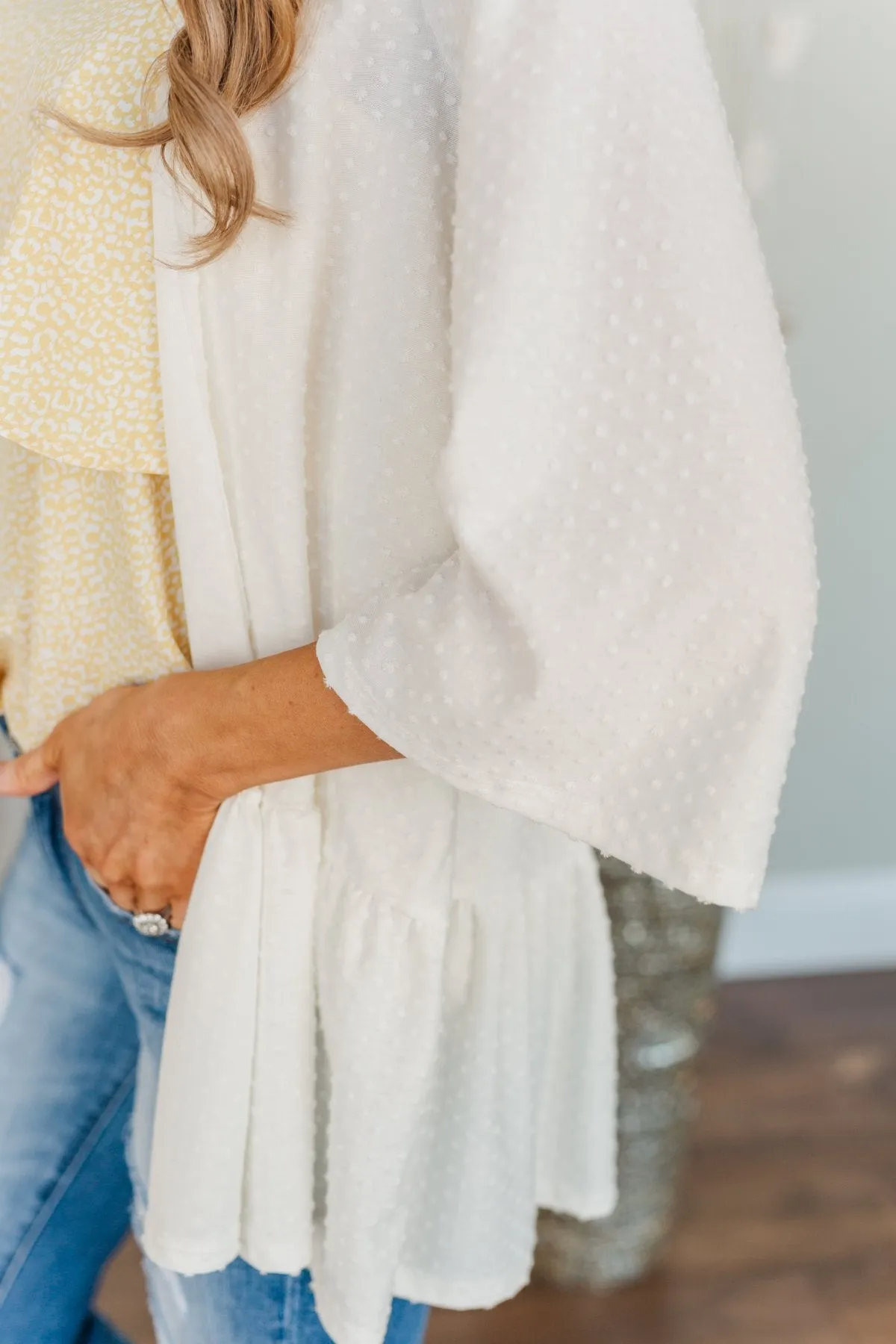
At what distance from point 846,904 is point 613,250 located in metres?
1.66

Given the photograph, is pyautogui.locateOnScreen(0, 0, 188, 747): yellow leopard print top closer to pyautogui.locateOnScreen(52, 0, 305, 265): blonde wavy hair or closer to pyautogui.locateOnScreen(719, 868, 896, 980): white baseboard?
pyautogui.locateOnScreen(52, 0, 305, 265): blonde wavy hair

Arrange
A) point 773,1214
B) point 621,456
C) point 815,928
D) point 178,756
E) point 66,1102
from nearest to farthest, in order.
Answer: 1. point 621,456
2. point 178,756
3. point 66,1102
4. point 773,1214
5. point 815,928

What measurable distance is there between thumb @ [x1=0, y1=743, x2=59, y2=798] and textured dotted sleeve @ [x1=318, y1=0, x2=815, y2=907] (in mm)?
290

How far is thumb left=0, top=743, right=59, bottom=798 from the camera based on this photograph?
682 mm

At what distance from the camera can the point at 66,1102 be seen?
2.53ft

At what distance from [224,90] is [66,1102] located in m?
0.61

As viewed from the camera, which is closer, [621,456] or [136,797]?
[621,456]

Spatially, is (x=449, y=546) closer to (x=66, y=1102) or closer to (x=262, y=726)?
(x=262, y=726)

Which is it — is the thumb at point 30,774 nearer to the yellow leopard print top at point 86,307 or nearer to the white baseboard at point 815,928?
the yellow leopard print top at point 86,307

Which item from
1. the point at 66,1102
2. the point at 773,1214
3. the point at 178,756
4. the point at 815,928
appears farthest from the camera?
the point at 815,928

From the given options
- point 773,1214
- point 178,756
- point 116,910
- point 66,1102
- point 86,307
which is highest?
point 86,307

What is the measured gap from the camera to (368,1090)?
61 centimetres

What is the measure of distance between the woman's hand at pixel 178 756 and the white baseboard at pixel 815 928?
1432 mm

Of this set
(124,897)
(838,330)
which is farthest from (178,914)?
(838,330)
